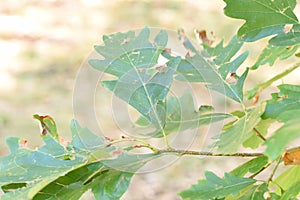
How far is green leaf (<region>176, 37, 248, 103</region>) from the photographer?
2.18 ft

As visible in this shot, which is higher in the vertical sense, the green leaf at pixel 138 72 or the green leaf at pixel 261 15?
the green leaf at pixel 261 15

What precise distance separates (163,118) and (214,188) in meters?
0.11

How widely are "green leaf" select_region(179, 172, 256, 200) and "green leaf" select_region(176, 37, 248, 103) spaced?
96 mm

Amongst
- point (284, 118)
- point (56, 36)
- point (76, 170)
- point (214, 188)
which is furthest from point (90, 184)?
point (56, 36)

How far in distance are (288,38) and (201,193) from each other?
19 cm

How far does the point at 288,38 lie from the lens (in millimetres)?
639

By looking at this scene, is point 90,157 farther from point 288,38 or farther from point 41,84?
point 41,84

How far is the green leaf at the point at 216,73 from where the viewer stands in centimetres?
67

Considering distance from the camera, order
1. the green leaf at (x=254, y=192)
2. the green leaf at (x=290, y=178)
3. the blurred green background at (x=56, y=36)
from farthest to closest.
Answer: the blurred green background at (x=56, y=36) → the green leaf at (x=290, y=178) → the green leaf at (x=254, y=192)

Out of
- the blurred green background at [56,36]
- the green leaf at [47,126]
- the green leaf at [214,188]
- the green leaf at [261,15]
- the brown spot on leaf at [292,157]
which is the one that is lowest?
the blurred green background at [56,36]

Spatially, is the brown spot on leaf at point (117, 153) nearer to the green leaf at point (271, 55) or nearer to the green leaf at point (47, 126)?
the green leaf at point (47, 126)

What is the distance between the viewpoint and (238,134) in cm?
52

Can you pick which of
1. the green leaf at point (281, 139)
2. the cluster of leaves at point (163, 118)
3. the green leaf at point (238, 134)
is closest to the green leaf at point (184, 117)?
the cluster of leaves at point (163, 118)

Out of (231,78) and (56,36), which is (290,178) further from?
(56,36)
